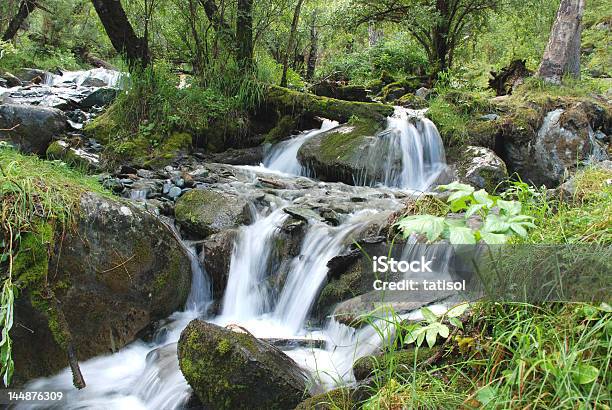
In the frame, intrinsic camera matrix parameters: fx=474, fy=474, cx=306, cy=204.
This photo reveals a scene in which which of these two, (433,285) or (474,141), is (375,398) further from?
(474,141)

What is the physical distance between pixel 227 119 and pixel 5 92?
232 inches

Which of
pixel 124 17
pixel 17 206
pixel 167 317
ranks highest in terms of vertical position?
pixel 124 17

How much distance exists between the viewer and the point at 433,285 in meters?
2.87

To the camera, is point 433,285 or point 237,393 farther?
point 433,285

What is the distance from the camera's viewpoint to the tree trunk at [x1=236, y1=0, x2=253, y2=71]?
8258 millimetres

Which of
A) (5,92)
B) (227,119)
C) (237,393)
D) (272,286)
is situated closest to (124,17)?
(227,119)

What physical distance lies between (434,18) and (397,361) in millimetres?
10353

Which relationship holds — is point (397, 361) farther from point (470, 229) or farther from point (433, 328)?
point (470, 229)

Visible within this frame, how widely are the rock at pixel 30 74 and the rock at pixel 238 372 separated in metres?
13.4

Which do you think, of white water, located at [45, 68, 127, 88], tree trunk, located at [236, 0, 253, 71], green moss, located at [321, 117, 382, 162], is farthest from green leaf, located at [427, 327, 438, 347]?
white water, located at [45, 68, 127, 88]

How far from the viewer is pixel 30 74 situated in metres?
13.7

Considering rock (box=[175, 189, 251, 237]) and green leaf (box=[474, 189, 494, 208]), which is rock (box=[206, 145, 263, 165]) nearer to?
rock (box=[175, 189, 251, 237])

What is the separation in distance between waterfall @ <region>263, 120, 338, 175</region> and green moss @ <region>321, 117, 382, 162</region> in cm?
45

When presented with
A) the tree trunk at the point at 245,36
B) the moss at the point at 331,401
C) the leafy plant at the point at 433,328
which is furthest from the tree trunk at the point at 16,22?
the leafy plant at the point at 433,328
